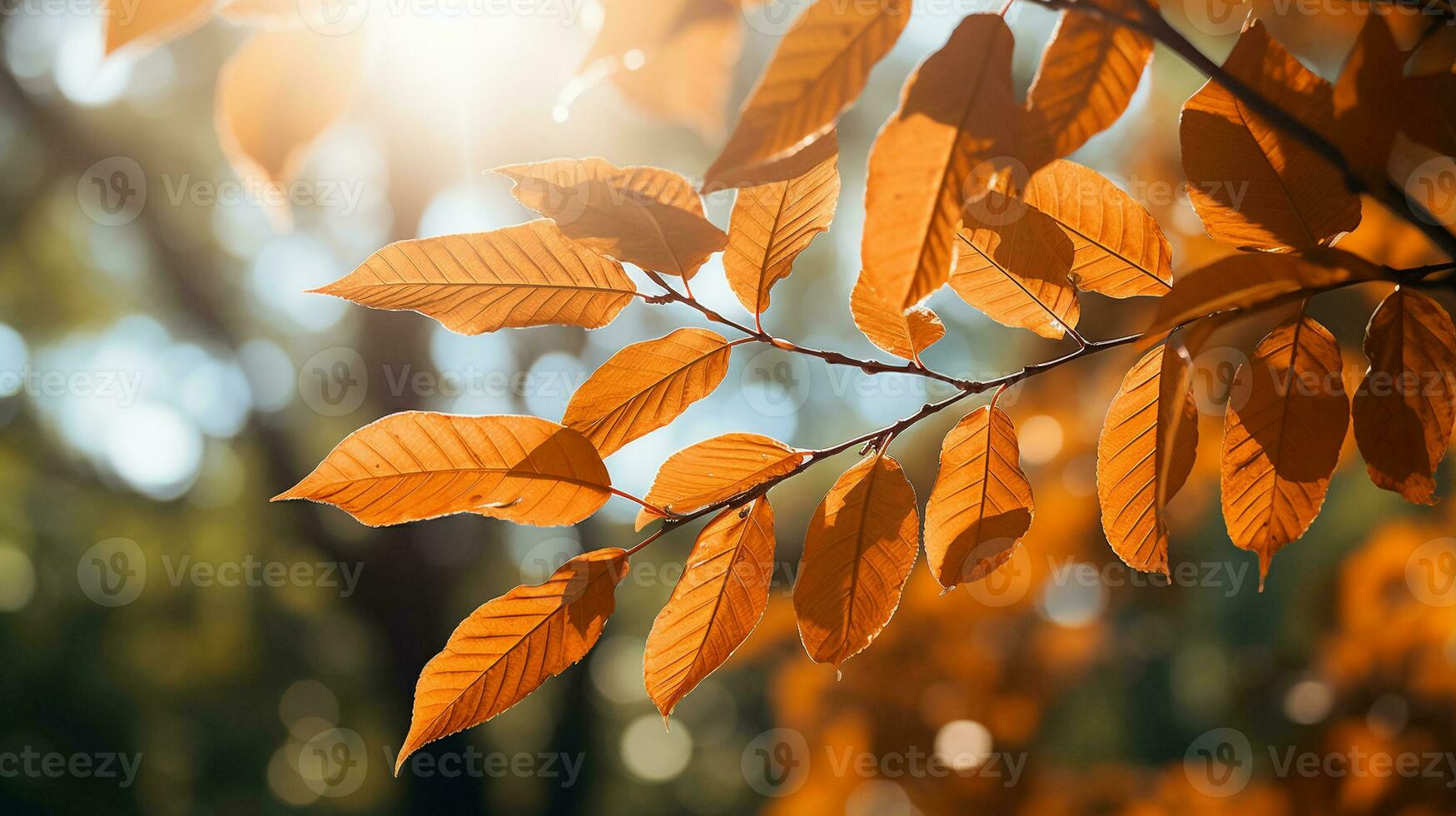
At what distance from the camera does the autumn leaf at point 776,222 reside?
1.90 feet

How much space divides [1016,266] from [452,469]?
17.2 inches

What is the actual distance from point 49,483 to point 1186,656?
10.2 meters

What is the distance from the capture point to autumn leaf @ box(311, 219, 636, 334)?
55 centimetres

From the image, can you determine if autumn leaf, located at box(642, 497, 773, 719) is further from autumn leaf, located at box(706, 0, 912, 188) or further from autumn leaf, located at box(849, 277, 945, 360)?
autumn leaf, located at box(706, 0, 912, 188)

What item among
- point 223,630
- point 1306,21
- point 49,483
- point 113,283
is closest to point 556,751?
point 223,630

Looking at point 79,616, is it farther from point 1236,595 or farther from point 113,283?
point 1236,595

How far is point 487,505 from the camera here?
1.88ft

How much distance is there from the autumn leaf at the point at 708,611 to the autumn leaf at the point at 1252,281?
0.33 metres

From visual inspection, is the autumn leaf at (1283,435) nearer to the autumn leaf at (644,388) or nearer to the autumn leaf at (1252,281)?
the autumn leaf at (1252,281)

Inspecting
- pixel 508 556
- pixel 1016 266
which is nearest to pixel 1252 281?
pixel 1016 266

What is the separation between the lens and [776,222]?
59 cm

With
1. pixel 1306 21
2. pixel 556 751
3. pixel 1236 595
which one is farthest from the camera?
pixel 556 751

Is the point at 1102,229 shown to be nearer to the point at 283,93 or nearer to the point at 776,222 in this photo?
the point at 776,222

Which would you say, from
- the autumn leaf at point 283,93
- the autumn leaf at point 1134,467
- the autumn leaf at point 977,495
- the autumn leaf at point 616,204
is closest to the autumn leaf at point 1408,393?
the autumn leaf at point 1134,467
